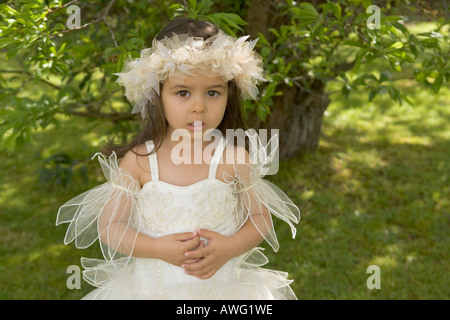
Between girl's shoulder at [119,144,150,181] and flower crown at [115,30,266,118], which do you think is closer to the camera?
flower crown at [115,30,266,118]

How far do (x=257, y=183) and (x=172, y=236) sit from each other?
0.42 metres

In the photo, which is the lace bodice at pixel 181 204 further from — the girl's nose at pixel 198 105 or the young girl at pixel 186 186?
the girl's nose at pixel 198 105

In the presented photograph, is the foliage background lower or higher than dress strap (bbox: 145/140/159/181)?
lower

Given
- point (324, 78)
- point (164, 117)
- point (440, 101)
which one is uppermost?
point (164, 117)

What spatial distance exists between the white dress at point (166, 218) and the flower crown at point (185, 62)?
0.26m

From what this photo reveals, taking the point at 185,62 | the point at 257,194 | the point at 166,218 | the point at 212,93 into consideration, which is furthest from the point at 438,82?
the point at 166,218

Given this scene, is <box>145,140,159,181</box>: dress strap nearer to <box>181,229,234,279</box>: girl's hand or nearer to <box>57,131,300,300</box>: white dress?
<box>57,131,300,300</box>: white dress

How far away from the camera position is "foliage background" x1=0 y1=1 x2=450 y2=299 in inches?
113

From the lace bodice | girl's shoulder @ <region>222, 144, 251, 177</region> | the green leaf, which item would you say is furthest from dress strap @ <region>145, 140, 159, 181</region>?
the green leaf

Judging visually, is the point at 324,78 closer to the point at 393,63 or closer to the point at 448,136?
the point at 393,63

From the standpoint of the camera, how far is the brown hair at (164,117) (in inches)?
78.1

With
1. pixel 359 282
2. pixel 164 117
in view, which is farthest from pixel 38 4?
pixel 359 282

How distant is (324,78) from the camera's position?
3.22m

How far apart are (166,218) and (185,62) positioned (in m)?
0.60
